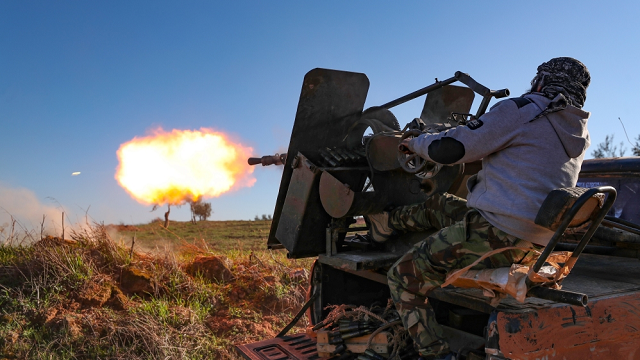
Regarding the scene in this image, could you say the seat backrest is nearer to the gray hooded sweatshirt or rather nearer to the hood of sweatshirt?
the gray hooded sweatshirt

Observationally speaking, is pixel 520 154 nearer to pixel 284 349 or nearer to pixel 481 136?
pixel 481 136

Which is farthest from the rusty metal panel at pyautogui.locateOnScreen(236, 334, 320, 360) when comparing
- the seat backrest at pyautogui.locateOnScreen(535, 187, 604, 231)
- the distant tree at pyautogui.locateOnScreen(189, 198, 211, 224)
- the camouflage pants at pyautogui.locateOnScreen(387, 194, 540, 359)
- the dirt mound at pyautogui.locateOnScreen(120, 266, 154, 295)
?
the distant tree at pyautogui.locateOnScreen(189, 198, 211, 224)

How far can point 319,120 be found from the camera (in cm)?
423

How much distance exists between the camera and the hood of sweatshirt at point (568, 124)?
8.77 ft

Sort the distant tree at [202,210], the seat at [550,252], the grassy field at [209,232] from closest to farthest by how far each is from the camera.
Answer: the seat at [550,252]
the grassy field at [209,232]
the distant tree at [202,210]

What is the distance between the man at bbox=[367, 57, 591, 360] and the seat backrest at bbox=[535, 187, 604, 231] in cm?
17

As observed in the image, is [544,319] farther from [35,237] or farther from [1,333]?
[35,237]

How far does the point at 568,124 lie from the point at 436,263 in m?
1.05

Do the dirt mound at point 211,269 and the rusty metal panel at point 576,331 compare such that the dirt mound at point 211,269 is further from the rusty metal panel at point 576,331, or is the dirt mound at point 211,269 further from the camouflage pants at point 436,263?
the rusty metal panel at point 576,331

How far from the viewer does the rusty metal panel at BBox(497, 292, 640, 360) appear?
2381mm

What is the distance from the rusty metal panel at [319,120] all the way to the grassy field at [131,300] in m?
2.24

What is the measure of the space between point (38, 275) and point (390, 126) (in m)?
5.12

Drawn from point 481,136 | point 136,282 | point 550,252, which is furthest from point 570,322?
point 136,282

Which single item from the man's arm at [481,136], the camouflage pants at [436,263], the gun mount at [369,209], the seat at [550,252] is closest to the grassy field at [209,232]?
the gun mount at [369,209]
